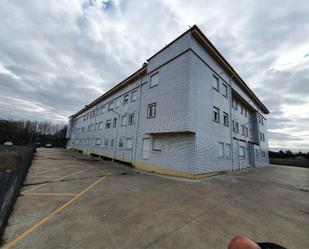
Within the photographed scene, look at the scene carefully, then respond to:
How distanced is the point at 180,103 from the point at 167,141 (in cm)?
332

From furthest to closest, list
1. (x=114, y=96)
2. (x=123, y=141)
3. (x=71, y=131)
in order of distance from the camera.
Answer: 1. (x=71, y=131)
2. (x=114, y=96)
3. (x=123, y=141)

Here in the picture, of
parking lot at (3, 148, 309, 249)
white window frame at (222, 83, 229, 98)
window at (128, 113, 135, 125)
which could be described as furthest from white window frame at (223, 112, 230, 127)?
window at (128, 113, 135, 125)

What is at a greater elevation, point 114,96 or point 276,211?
point 114,96

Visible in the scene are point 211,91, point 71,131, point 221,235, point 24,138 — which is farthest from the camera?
point 24,138

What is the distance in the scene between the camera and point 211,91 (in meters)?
13.6

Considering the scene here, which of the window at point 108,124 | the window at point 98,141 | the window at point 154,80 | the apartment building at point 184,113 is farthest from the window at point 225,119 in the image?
the window at point 98,141

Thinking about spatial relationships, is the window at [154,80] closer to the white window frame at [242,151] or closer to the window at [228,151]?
the window at [228,151]

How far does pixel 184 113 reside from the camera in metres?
10.8

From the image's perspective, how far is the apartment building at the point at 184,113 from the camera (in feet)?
36.7

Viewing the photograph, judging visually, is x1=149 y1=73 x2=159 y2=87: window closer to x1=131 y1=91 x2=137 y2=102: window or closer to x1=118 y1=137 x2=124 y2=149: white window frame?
x1=131 y1=91 x2=137 y2=102: window

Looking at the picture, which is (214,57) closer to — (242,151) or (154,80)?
(154,80)

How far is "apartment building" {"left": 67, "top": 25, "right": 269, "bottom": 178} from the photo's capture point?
11.2m

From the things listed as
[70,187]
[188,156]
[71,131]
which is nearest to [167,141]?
[188,156]

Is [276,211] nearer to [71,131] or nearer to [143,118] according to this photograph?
[143,118]
